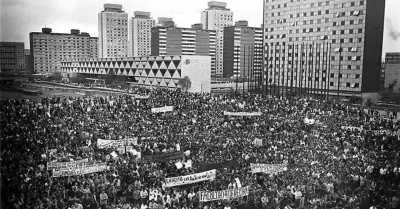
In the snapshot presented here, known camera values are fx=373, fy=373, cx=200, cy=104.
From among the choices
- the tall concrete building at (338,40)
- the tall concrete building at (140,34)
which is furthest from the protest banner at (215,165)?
the tall concrete building at (140,34)

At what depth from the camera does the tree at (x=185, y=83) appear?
23.2m

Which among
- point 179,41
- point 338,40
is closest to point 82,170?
point 338,40

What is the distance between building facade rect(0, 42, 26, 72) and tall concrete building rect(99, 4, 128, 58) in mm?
26074

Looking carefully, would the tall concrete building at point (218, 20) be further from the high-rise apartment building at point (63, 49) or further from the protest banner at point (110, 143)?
the protest banner at point (110, 143)

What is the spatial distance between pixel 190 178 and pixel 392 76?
19.7 meters

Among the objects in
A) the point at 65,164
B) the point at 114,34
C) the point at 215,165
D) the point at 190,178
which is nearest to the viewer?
the point at 65,164

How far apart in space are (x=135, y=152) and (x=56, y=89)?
608cm

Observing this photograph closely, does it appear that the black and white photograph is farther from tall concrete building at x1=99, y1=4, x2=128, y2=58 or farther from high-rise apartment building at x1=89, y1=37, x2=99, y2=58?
tall concrete building at x1=99, y1=4, x2=128, y2=58

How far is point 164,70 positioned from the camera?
80.8ft

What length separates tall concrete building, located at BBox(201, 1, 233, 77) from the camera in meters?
54.2

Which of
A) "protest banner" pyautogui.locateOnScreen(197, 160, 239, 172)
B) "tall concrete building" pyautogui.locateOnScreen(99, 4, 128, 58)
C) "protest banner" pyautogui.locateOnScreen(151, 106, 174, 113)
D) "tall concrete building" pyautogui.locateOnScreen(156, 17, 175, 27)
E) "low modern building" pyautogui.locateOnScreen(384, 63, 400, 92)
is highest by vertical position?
"tall concrete building" pyautogui.locateOnScreen(156, 17, 175, 27)

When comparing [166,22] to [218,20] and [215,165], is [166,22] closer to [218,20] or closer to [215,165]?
[218,20]

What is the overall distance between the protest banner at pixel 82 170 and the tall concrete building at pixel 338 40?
42.7 ft

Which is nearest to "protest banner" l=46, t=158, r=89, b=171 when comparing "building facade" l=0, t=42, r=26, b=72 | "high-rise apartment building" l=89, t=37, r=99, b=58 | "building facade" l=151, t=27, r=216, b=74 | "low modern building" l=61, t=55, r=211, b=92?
"building facade" l=0, t=42, r=26, b=72
